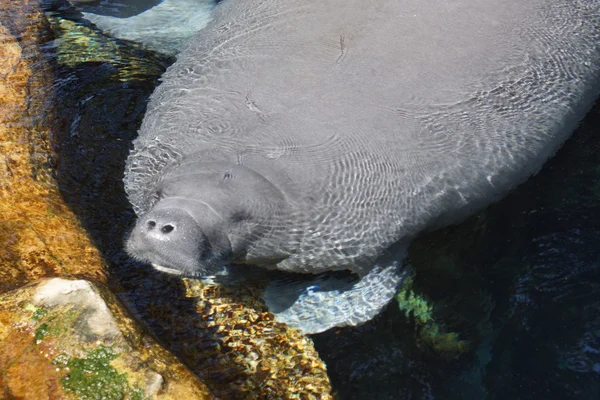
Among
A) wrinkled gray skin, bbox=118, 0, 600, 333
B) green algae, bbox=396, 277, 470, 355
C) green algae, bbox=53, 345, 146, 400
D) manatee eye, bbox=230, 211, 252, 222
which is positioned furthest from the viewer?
green algae, bbox=396, 277, 470, 355

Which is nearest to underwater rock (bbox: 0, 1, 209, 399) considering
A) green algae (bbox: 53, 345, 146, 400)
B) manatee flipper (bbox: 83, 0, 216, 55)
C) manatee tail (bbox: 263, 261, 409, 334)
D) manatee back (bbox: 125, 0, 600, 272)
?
green algae (bbox: 53, 345, 146, 400)

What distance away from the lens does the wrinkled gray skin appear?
13.5ft

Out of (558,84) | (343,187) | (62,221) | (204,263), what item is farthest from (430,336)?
Answer: (62,221)

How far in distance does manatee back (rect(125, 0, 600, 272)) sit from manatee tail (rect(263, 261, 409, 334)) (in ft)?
0.57

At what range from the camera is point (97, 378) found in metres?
2.90

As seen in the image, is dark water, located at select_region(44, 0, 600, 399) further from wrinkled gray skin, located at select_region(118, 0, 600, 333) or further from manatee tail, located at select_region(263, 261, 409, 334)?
wrinkled gray skin, located at select_region(118, 0, 600, 333)

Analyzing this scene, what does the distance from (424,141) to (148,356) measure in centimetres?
240

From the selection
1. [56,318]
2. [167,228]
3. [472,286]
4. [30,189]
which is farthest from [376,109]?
[56,318]

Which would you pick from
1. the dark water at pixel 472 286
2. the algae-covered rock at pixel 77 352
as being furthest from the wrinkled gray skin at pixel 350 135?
the algae-covered rock at pixel 77 352

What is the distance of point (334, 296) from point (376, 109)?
4.38 feet

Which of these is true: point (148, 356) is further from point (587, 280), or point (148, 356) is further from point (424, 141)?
point (587, 280)

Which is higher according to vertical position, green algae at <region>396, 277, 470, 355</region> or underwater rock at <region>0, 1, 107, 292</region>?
underwater rock at <region>0, 1, 107, 292</region>

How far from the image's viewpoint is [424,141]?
14.5 ft

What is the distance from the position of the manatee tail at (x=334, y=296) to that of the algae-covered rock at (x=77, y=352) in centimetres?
130
